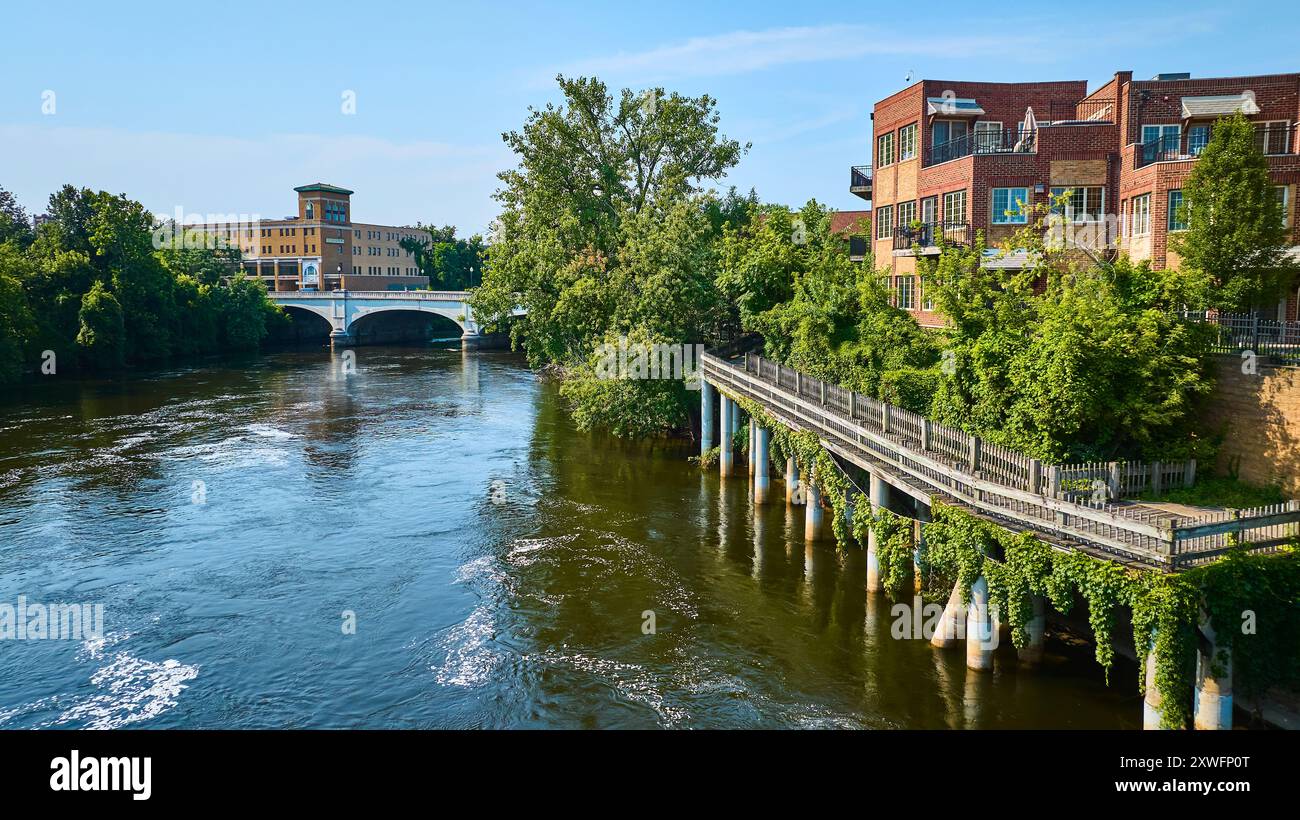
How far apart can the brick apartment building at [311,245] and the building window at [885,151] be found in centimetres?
11700

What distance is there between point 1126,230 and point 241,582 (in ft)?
104

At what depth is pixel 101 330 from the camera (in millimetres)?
80500

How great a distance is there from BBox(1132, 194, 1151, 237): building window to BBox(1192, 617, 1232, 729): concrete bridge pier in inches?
828

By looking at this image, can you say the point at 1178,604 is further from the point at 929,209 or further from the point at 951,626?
the point at 929,209

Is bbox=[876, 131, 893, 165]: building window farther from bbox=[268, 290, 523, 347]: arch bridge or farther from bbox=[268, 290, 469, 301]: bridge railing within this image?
bbox=[268, 290, 523, 347]: arch bridge

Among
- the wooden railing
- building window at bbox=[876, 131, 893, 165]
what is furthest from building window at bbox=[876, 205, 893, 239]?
the wooden railing

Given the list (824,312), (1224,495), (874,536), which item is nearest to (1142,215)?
(824,312)

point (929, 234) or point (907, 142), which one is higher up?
point (907, 142)

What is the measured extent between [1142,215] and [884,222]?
523 inches

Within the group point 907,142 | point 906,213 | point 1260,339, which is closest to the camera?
point 1260,339

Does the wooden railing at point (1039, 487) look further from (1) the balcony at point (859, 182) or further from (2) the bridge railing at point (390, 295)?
(2) the bridge railing at point (390, 295)

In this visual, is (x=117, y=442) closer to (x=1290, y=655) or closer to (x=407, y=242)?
(x=1290, y=655)

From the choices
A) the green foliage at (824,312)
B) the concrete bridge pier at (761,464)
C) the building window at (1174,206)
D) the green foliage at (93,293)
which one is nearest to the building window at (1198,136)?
the building window at (1174,206)
